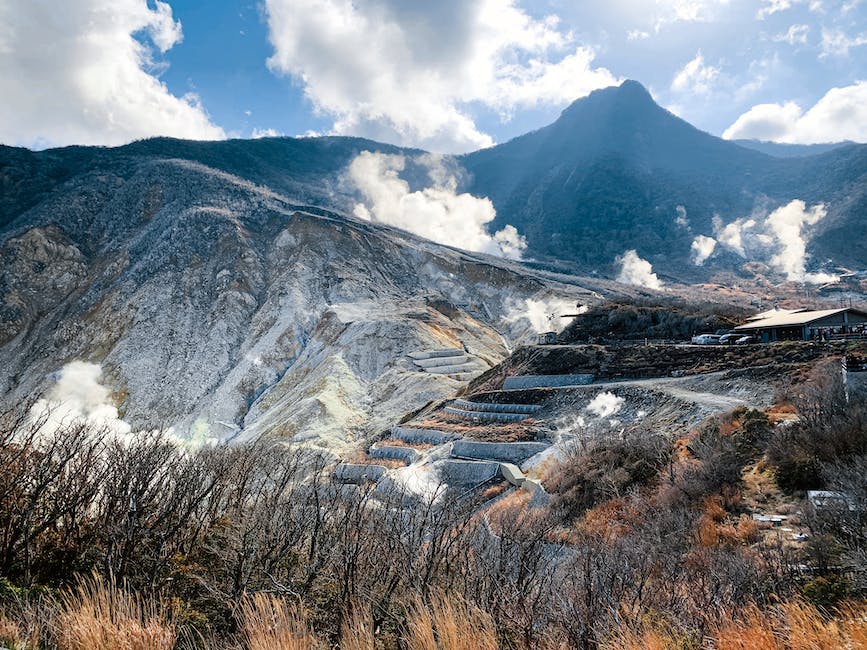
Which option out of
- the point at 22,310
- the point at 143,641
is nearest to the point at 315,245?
the point at 22,310

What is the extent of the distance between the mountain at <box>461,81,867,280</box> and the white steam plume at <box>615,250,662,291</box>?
4.30 meters

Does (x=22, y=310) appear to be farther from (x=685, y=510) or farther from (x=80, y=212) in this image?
(x=685, y=510)

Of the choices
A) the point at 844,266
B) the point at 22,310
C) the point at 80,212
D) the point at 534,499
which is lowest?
the point at 534,499

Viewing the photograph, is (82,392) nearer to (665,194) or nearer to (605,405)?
(605,405)

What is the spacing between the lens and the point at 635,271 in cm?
14162

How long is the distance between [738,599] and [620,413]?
976 inches

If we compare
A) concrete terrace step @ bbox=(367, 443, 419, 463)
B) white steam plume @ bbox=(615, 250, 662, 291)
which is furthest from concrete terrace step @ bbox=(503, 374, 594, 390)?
white steam plume @ bbox=(615, 250, 662, 291)

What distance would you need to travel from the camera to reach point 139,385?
65125mm

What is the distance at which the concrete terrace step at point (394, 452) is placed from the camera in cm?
3309

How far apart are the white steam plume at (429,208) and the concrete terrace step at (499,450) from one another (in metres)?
131

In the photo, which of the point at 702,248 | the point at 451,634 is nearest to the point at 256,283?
the point at 451,634

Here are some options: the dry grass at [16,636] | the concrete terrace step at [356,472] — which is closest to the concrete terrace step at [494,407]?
the concrete terrace step at [356,472]

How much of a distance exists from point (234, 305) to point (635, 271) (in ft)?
357

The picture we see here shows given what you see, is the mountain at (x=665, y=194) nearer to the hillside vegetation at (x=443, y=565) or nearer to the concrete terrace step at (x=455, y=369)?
the concrete terrace step at (x=455, y=369)
